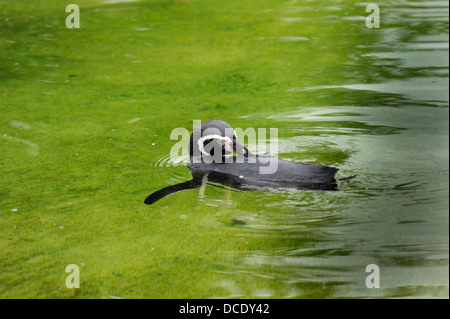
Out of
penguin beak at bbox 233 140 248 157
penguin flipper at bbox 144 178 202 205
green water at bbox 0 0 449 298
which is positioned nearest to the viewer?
green water at bbox 0 0 449 298

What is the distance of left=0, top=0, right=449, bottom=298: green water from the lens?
3301 millimetres

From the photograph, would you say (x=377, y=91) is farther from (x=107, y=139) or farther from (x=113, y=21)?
(x=113, y=21)

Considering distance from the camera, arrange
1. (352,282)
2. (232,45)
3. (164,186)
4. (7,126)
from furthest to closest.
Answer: (232,45) → (7,126) → (164,186) → (352,282)

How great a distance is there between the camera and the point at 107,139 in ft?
17.1

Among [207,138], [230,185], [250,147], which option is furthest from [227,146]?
[250,147]

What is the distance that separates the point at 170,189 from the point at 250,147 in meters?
1.04

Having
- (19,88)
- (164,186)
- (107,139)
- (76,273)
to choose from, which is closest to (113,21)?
(19,88)

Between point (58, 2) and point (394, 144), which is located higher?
point (58, 2)

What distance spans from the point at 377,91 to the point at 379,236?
2.87 metres

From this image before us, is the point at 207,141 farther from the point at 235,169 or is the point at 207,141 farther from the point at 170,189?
the point at 170,189

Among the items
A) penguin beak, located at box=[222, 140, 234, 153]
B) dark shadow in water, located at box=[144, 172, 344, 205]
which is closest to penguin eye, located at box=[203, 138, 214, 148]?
penguin beak, located at box=[222, 140, 234, 153]

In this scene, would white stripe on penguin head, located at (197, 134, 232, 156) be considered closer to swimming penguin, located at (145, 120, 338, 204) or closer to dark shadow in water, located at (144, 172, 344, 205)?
swimming penguin, located at (145, 120, 338, 204)

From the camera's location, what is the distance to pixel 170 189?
4184 millimetres

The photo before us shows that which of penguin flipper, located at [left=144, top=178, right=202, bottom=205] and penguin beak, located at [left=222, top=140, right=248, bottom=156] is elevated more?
penguin beak, located at [left=222, top=140, right=248, bottom=156]
